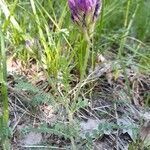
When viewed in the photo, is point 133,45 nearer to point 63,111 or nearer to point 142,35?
point 142,35

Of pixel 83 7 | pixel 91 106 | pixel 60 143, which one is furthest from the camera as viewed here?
pixel 91 106

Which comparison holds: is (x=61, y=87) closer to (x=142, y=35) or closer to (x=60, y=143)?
(x=60, y=143)

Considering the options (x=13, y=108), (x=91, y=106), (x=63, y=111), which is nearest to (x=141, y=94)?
(x=91, y=106)

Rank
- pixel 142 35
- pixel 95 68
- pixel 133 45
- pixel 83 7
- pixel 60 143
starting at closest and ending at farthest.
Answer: pixel 83 7
pixel 60 143
pixel 95 68
pixel 133 45
pixel 142 35

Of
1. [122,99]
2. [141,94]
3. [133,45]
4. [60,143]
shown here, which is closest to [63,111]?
[60,143]

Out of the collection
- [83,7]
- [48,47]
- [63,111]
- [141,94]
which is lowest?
[141,94]

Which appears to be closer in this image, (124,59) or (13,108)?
(13,108)

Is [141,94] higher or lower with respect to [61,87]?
lower
